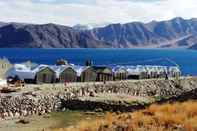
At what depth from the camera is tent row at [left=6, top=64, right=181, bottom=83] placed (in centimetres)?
8350

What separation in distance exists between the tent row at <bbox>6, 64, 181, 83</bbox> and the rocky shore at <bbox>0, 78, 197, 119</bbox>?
682cm

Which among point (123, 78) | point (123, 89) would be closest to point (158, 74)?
point (123, 78)

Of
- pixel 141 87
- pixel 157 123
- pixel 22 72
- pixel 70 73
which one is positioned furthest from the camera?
pixel 70 73

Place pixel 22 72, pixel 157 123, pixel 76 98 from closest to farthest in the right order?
pixel 157 123 → pixel 76 98 → pixel 22 72

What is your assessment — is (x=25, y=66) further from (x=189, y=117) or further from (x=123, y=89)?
(x=189, y=117)

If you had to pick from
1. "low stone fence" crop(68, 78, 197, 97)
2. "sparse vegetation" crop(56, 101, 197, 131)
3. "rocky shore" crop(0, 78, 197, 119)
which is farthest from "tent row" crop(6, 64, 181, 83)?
"sparse vegetation" crop(56, 101, 197, 131)

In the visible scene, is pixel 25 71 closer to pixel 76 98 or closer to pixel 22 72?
pixel 22 72

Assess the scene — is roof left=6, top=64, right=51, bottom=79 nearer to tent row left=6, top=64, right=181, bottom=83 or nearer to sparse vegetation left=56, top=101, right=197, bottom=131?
tent row left=6, top=64, right=181, bottom=83

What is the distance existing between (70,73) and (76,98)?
15.9 metres

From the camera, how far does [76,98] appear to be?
7081 centimetres

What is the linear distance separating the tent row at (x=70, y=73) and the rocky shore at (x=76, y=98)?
6.82 m

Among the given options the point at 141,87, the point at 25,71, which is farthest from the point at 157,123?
the point at 25,71

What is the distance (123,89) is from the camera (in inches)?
3209

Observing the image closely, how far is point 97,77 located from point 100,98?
1900 centimetres
